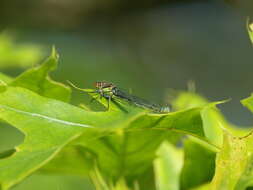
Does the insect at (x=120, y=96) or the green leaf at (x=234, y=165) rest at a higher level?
the insect at (x=120, y=96)

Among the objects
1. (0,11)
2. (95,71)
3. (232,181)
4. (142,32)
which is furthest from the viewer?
(142,32)

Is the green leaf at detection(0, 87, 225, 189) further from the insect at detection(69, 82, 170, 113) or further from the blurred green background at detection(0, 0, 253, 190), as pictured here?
the blurred green background at detection(0, 0, 253, 190)

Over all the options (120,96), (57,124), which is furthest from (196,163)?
(57,124)

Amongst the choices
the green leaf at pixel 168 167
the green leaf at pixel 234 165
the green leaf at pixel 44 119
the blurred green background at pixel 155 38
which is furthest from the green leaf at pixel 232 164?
the blurred green background at pixel 155 38

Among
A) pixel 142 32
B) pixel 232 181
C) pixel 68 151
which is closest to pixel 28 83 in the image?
pixel 68 151

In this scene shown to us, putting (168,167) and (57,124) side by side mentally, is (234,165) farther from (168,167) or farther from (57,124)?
(168,167)

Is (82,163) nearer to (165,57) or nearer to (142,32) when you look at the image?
(165,57)

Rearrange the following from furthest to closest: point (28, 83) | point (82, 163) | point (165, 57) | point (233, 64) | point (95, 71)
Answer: point (165, 57) < point (233, 64) < point (95, 71) < point (82, 163) < point (28, 83)

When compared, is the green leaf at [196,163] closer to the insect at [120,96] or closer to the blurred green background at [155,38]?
the insect at [120,96]
